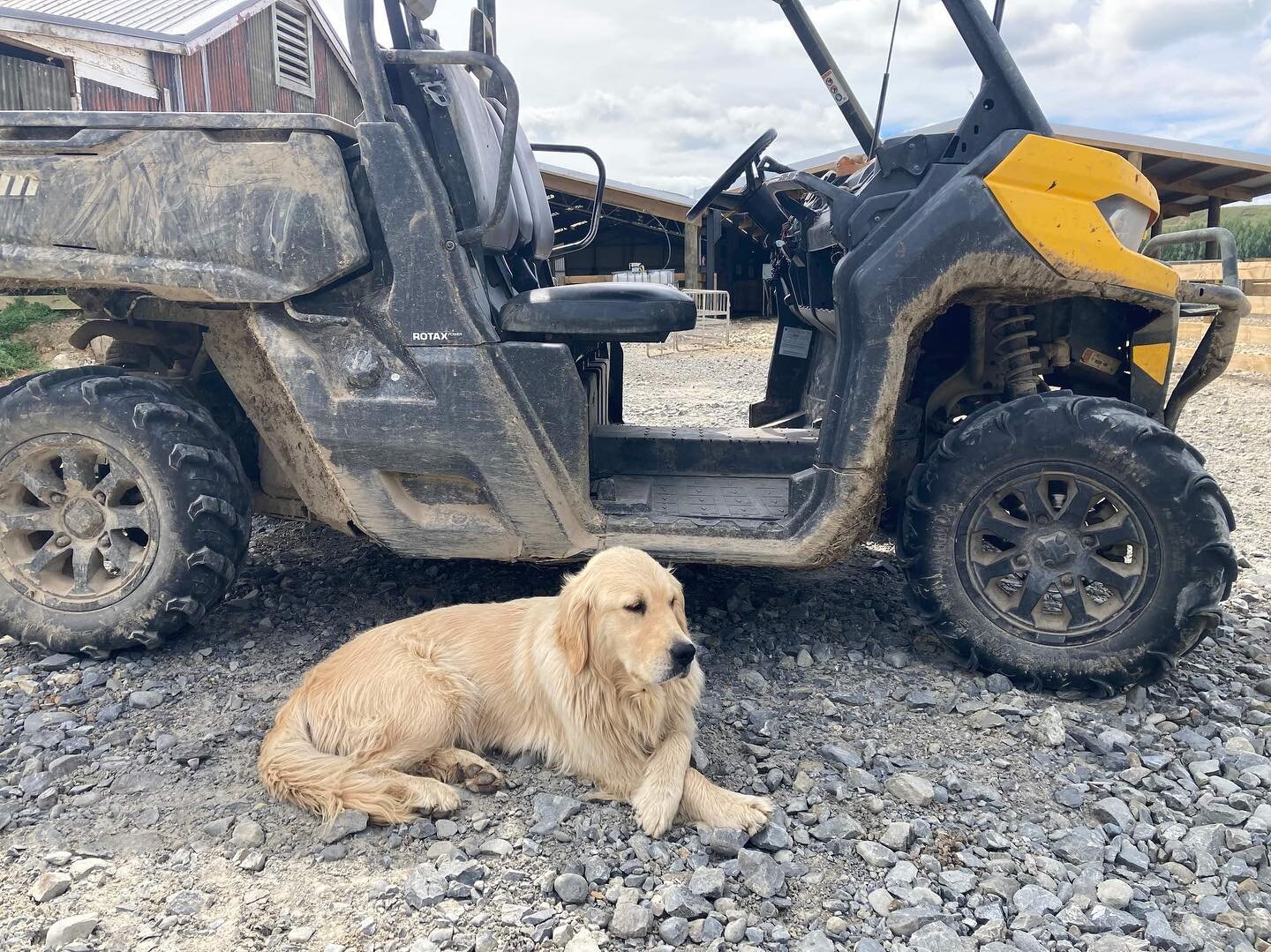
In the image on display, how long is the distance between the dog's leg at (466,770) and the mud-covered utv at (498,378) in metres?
0.86

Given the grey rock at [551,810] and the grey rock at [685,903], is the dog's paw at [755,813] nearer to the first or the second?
the grey rock at [685,903]

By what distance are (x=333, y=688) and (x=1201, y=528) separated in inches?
113

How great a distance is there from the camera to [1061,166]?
294 cm

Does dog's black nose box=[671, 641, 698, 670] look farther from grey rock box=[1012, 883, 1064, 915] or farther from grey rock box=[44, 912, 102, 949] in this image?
grey rock box=[44, 912, 102, 949]

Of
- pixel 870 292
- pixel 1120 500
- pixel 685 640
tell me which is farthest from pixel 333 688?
pixel 1120 500

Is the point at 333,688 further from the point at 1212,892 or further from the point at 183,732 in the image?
the point at 1212,892

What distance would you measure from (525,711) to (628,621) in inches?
22.3

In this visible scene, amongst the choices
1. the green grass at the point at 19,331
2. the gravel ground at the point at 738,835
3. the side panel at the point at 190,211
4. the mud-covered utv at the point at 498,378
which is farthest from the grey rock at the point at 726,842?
the green grass at the point at 19,331

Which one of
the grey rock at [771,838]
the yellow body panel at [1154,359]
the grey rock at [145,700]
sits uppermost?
the yellow body panel at [1154,359]

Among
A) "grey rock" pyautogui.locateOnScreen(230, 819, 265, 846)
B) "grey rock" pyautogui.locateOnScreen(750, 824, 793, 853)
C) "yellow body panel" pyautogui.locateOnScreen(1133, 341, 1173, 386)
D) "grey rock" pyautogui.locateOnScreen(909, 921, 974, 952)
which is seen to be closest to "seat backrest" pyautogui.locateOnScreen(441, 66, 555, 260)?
"grey rock" pyautogui.locateOnScreen(230, 819, 265, 846)

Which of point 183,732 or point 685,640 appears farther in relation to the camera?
point 183,732

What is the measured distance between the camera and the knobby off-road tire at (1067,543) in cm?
295

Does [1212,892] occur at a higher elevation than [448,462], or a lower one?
lower

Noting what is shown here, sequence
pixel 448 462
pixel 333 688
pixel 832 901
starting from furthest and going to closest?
pixel 448 462, pixel 333 688, pixel 832 901
